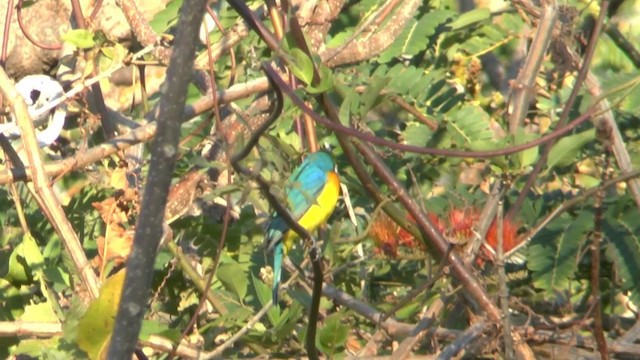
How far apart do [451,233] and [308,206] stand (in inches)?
14.4

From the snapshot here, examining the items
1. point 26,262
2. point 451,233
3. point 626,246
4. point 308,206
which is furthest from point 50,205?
point 626,246

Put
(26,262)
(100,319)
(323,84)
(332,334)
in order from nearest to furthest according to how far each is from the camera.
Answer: (100,319), (323,84), (332,334), (26,262)

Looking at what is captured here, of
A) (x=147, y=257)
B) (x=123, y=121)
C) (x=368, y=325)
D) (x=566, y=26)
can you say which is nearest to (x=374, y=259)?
(x=368, y=325)

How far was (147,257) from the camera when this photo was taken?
125cm

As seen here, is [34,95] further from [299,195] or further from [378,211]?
[378,211]

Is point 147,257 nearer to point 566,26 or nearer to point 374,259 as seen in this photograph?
point 374,259

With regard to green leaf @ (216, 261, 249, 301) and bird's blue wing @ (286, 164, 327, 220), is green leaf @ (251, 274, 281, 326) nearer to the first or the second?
green leaf @ (216, 261, 249, 301)

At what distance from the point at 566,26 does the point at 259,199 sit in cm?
115

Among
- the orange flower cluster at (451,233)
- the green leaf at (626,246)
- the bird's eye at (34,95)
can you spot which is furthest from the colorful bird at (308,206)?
the green leaf at (626,246)

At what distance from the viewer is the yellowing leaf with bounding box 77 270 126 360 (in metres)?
1.95

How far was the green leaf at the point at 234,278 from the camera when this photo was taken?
2952 millimetres

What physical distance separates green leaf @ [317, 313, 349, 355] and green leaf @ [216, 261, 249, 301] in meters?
0.42

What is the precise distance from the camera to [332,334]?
8.45ft

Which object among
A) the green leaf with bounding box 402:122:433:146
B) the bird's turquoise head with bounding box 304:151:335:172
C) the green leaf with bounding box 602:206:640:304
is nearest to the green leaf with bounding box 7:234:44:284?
the bird's turquoise head with bounding box 304:151:335:172
